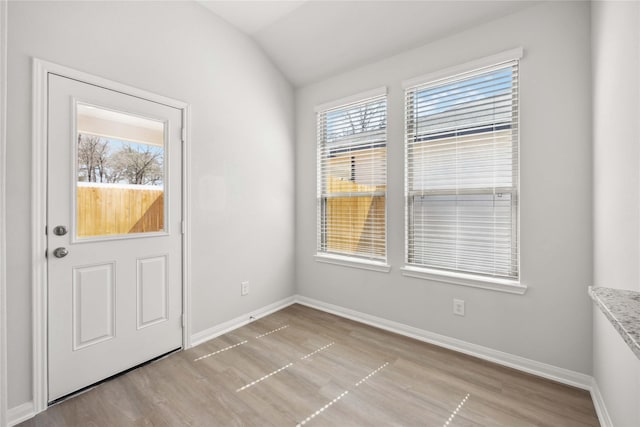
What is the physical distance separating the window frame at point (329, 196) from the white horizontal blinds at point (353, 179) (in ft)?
0.04

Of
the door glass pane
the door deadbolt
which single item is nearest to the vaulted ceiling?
the door glass pane

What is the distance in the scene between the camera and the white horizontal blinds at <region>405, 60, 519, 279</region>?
2268 millimetres

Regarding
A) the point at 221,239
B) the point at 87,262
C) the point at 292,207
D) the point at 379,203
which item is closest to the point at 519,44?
the point at 379,203

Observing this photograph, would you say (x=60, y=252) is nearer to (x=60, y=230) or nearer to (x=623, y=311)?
(x=60, y=230)

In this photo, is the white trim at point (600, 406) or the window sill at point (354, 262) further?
the window sill at point (354, 262)

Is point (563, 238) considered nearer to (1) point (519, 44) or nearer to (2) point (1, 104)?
(1) point (519, 44)

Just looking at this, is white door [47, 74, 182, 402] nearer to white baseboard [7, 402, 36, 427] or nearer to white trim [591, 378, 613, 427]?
white baseboard [7, 402, 36, 427]

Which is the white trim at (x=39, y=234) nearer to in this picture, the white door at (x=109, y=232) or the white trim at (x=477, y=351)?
the white door at (x=109, y=232)

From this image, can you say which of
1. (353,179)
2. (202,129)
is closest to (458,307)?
(353,179)

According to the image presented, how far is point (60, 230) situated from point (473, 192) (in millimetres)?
3012

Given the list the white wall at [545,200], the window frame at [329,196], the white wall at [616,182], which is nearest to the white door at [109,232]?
the window frame at [329,196]

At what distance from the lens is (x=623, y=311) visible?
2.37 feet

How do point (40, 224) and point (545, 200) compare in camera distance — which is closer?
point (40, 224)

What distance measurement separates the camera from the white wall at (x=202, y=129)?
1.69 metres
